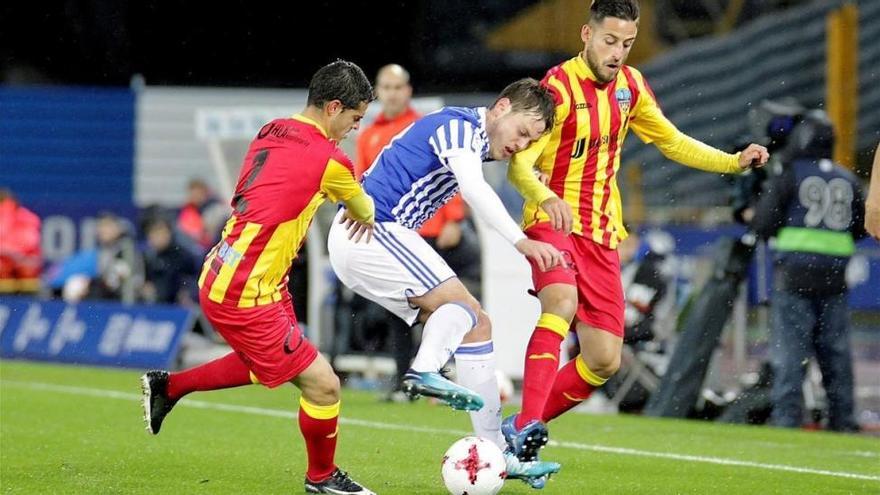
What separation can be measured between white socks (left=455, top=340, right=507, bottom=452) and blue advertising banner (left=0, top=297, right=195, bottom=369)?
27.4 ft

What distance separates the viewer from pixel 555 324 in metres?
6.97

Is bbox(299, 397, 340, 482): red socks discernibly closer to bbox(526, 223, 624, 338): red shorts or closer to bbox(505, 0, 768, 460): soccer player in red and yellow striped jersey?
bbox(505, 0, 768, 460): soccer player in red and yellow striped jersey

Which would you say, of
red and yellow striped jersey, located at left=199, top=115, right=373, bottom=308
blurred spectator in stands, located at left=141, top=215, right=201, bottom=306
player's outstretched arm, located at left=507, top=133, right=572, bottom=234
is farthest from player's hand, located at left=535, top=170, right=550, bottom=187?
blurred spectator in stands, located at left=141, top=215, right=201, bottom=306

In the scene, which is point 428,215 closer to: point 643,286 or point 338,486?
point 338,486

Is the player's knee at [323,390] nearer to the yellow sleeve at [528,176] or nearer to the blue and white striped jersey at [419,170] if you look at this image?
the blue and white striped jersey at [419,170]

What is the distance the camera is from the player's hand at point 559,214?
6590mm

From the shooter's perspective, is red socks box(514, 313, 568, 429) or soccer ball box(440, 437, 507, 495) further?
red socks box(514, 313, 568, 429)

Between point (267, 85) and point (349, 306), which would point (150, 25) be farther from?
point (349, 306)

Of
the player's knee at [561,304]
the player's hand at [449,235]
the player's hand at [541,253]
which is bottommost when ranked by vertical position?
the player's hand at [449,235]

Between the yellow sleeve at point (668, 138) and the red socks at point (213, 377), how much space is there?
2.25 metres

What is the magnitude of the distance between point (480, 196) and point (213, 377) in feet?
5.04

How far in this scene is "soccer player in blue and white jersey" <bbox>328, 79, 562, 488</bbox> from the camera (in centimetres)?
652

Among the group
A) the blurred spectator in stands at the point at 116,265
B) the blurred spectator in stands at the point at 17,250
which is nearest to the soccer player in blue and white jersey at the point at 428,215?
the blurred spectator in stands at the point at 116,265

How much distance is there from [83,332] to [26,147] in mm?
9593
